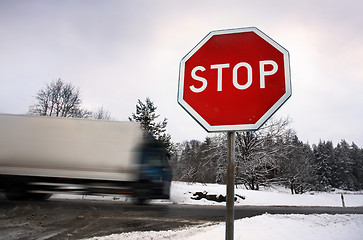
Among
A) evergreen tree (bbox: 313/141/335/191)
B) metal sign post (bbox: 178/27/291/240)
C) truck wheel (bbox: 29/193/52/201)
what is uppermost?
evergreen tree (bbox: 313/141/335/191)

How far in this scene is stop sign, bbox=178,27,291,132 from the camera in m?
1.28

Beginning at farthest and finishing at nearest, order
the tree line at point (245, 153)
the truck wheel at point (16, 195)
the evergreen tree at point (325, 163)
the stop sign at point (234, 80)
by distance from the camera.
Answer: the evergreen tree at point (325, 163) → the tree line at point (245, 153) → the truck wheel at point (16, 195) → the stop sign at point (234, 80)

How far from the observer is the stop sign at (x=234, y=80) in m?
1.28

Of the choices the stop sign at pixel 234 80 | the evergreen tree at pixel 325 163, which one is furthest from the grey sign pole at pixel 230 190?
the evergreen tree at pixel 325 163

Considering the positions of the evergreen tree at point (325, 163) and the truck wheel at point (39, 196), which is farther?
the evergreen tree at point (325, 163)

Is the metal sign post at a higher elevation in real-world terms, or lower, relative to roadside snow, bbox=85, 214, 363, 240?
higher

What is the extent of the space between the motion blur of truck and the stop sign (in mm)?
435

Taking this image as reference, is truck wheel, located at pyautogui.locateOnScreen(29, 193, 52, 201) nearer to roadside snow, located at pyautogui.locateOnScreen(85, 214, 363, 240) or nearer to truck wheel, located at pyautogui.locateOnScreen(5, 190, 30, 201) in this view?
truck wheel, located at pyautogui.locateOnScreen(5, 190, 30, 201)

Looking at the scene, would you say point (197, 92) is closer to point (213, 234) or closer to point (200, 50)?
point (200, 50)

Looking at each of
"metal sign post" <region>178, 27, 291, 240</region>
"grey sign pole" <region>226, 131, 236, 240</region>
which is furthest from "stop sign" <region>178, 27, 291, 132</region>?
"grey sign pole" <region>226, 131, 236, 240</region>

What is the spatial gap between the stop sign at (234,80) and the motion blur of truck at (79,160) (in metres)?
0.44

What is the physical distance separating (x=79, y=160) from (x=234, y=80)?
112cm

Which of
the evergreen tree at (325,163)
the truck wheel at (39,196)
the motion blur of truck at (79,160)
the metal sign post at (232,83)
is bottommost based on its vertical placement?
the truck wheel at (39,196)

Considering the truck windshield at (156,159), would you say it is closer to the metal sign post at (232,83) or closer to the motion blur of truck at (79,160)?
the motion blur of truck at (79,160)
